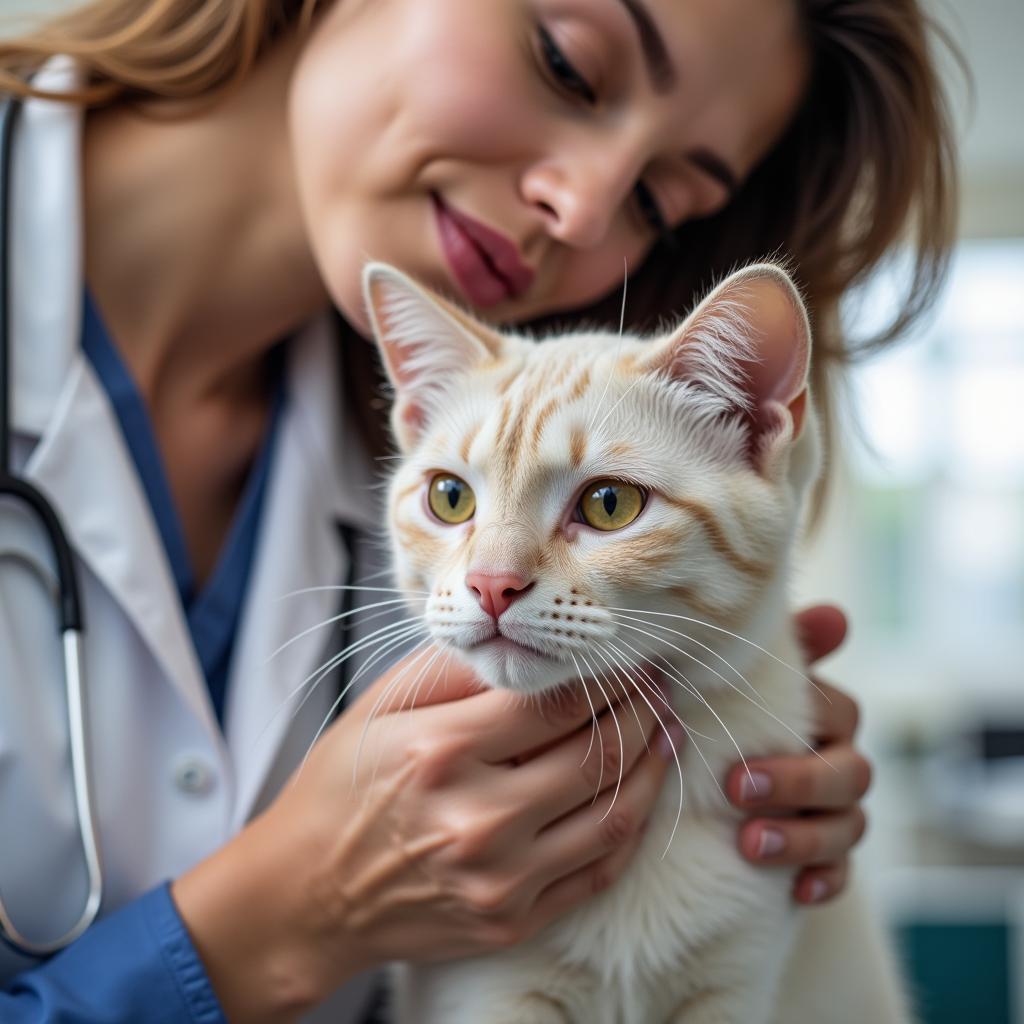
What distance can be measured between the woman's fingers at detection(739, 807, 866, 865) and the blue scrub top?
755mm

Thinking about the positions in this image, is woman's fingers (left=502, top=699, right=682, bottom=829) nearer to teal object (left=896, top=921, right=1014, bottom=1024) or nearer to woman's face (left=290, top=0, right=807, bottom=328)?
woman's face (left=290, top=0, right=807, bottom=328)

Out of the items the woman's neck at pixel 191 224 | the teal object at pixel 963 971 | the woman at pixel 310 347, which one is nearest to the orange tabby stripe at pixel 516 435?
Result: the woman at pixel 310 347

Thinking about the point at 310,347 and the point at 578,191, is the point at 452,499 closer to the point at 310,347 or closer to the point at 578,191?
the point at 578,191

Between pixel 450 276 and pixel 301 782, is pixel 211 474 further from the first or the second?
pixel 301 782

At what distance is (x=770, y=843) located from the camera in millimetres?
969

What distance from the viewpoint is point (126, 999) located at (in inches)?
37.4

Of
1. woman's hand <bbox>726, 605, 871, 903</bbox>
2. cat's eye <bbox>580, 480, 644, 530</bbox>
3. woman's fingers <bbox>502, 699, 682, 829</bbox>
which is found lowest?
woman's hand <bbox>726, 605, 871, 903</bbox>

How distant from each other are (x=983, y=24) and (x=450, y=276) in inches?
122

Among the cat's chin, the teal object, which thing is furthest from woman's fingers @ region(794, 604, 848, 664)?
the teal object

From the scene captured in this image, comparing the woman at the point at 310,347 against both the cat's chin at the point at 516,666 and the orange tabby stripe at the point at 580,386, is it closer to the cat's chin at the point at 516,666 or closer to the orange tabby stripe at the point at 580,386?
the cat's chin at the point at 516,666

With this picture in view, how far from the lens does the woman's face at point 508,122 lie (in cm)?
112

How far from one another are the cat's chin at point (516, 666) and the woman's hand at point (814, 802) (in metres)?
0.25

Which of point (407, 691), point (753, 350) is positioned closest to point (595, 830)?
point (407, 691)

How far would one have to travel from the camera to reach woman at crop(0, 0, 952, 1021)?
963 mm
